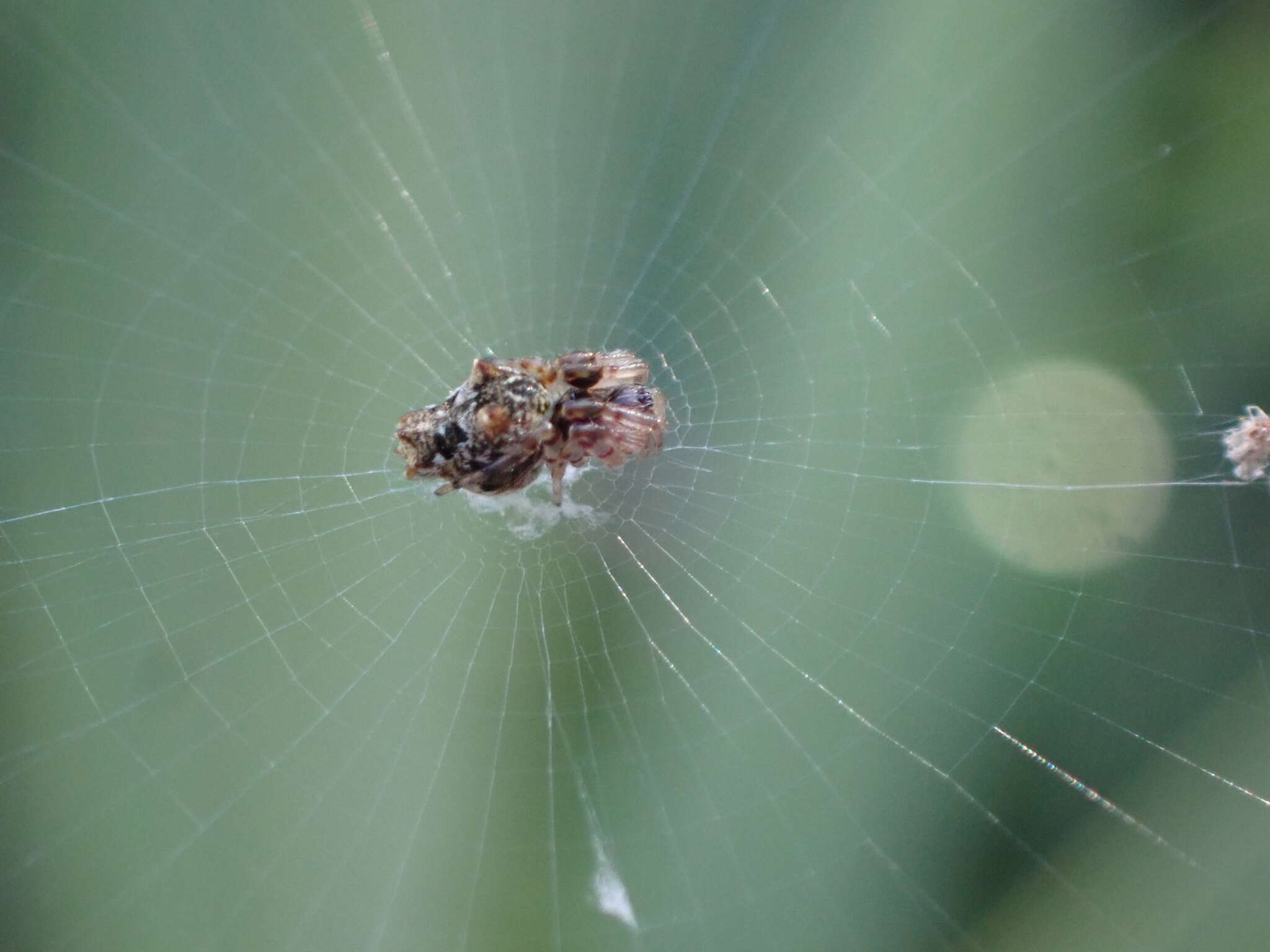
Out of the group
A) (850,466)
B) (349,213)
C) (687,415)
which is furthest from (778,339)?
(349,213)

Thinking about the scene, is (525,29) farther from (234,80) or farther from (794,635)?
(794,635)

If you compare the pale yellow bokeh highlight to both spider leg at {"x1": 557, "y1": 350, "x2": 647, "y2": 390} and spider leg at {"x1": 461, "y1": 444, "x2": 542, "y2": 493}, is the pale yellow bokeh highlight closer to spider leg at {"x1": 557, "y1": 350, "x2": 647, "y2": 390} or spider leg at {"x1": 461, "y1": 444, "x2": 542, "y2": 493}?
spider leg at {"x1": 557, "y1": 350, "x2": 647, "y2": 390}

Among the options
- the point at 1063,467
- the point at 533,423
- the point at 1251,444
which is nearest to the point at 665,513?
the point at 533,423

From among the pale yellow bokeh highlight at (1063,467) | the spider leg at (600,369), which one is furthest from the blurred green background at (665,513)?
the spider leg at (600,369)

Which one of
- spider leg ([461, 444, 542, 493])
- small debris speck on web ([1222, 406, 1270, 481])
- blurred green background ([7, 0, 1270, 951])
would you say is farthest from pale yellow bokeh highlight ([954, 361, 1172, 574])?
Answer: spider leg ([461, 444, 542, 493])

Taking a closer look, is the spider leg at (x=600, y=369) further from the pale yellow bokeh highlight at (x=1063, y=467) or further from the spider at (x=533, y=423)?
the pale yellow bokeh highlight at (x=1063, y=467)
